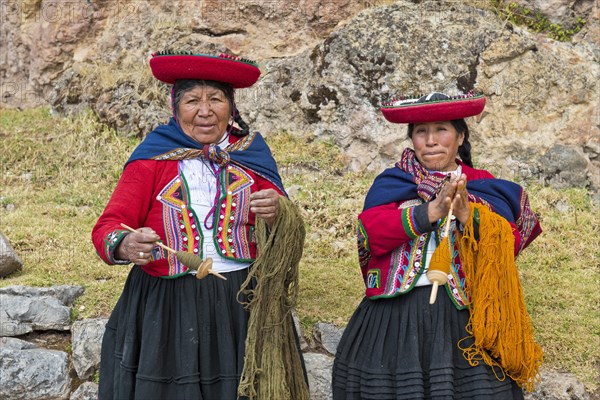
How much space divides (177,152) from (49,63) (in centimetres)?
570

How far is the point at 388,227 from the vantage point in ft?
10.5

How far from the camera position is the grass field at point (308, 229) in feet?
15.4

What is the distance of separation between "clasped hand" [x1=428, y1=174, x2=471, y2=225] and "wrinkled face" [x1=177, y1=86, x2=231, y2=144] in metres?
0.96

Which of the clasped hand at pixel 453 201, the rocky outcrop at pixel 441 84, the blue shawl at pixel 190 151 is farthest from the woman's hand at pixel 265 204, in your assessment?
the rocky outcrop at pixel 441 84

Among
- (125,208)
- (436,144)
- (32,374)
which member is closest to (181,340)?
(125,208)

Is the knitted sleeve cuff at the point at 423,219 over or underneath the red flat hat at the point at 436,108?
underneath

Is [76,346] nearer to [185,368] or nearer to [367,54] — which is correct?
[185,368]

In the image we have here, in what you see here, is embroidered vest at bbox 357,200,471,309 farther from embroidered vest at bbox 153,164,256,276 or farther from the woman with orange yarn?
embroidered vest at bbox 153,164,256,276

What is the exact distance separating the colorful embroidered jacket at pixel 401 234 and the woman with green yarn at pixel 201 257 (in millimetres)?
322

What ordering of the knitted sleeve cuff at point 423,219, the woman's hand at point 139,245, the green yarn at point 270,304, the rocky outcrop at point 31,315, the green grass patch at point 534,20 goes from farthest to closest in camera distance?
the green grass patch at point 534,20 < the rocky outcrop at point 31,315 < the green yarn at point 270,304 < the knitted sleeve cuff at point 423,219 < the woman's hand at point 139,245

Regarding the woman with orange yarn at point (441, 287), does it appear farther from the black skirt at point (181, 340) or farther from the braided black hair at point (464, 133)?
the black skirt at point (181, 340)

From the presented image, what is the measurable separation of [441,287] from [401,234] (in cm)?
30

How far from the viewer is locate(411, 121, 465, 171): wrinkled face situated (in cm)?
330

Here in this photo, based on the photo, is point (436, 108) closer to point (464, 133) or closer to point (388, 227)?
point (464, 133)
